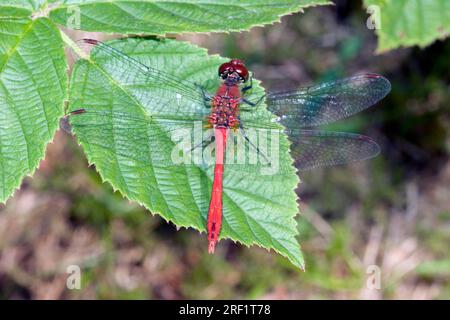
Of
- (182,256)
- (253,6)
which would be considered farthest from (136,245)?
(253,6)

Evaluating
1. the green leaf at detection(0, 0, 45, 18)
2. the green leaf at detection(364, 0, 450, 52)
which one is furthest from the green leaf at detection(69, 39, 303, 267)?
the green leaf at detection(364, 0, 450, 52)

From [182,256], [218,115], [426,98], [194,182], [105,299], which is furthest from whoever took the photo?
[426,98]

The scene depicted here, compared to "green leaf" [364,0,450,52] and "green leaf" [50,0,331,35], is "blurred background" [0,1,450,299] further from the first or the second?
"green leaf" [50,0,331,35]

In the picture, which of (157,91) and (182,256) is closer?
(157,91)

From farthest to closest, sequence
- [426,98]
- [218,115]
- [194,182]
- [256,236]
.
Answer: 1. [426,98]
2. [218,115]
3. [194,182]
4. [256,236]

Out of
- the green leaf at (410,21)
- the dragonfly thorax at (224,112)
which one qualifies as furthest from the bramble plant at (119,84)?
the green leaf at (410,21)

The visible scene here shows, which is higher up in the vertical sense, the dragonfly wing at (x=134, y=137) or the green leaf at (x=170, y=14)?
the green leaf at (x=170, y=14)

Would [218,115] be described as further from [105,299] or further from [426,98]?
[426,98]

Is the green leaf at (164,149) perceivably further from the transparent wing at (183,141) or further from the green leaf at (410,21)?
the green leaf at (410,21)
